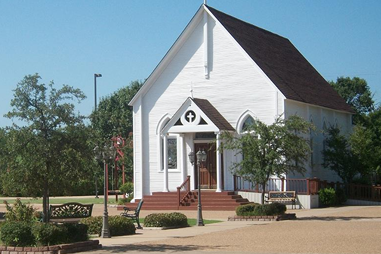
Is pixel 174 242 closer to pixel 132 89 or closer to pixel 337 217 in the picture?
pixel 337 217

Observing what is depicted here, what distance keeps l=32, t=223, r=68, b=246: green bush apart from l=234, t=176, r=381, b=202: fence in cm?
1853

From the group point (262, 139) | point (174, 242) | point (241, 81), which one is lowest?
point (174, 242)

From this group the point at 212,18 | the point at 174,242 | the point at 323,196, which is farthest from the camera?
the point at 212,18

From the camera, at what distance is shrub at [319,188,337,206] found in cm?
Result: 3956

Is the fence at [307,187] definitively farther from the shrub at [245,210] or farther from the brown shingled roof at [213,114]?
the shrub at [245,210]

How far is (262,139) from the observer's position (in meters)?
31.6

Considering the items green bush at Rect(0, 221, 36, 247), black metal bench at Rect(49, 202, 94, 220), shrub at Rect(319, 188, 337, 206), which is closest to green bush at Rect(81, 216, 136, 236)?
black metal bench at Rect(49, 202, 94, 220)

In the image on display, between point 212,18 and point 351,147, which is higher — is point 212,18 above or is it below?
above

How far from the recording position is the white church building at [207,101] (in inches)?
1583

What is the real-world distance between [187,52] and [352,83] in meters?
29.4

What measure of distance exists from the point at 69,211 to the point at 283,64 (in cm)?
2222

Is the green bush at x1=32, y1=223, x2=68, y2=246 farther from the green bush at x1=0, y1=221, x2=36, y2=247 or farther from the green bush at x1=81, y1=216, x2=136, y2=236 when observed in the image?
the green bush at x1=81, y1=216, x2=136, y2=236

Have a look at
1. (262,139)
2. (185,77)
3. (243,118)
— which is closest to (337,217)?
(262,139)

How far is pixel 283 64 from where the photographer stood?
46469 mm
